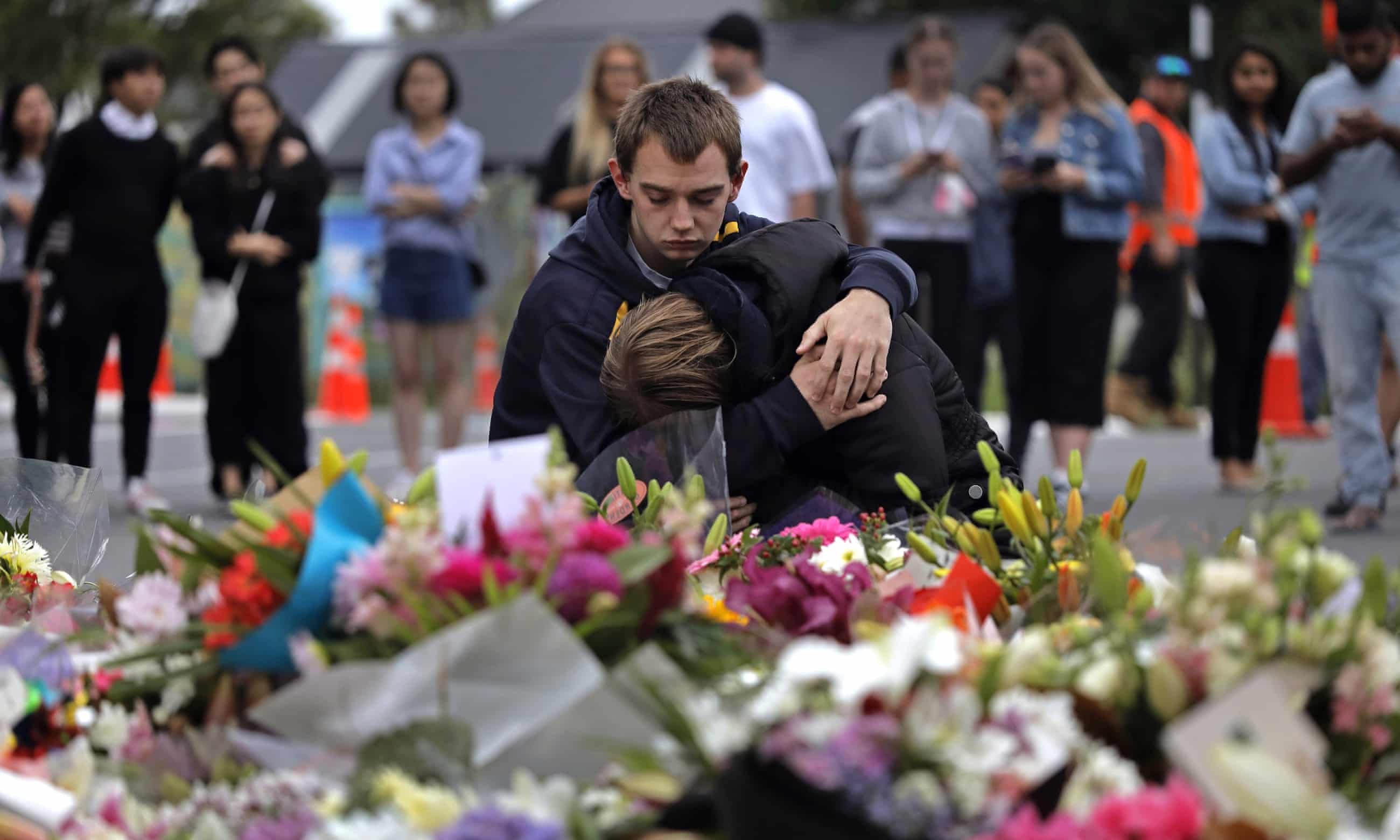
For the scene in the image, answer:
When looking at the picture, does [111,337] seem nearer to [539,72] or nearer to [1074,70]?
[1074,70]

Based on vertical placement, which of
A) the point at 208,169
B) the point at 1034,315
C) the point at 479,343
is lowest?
the point at 479,343

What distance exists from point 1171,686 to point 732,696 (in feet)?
1.12

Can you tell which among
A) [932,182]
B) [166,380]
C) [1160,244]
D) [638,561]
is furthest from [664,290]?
[166,380]

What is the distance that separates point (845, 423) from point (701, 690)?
4.71 feet

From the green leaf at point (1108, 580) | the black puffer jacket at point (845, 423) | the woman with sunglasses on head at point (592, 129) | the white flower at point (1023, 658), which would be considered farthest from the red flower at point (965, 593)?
the woman with sunglasses on head at point (592, 129)

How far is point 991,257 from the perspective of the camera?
793 centimetres

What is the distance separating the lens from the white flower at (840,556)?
2096mm

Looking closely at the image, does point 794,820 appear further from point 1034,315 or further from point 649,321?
point 1034,315

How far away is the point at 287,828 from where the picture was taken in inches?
57.7

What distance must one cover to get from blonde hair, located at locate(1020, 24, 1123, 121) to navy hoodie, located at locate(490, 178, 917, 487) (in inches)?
162

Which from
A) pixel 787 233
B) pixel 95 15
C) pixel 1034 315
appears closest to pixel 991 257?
pixel 1034 315

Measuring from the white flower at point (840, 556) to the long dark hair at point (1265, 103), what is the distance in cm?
647

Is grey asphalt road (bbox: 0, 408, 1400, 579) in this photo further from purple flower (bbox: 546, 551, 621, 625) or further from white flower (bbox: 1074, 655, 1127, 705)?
purple flower (bbox: 546, 551, 621, 625)

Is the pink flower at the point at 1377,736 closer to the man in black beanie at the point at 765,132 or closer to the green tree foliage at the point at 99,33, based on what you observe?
the man in black beanie at the point at 765,132
